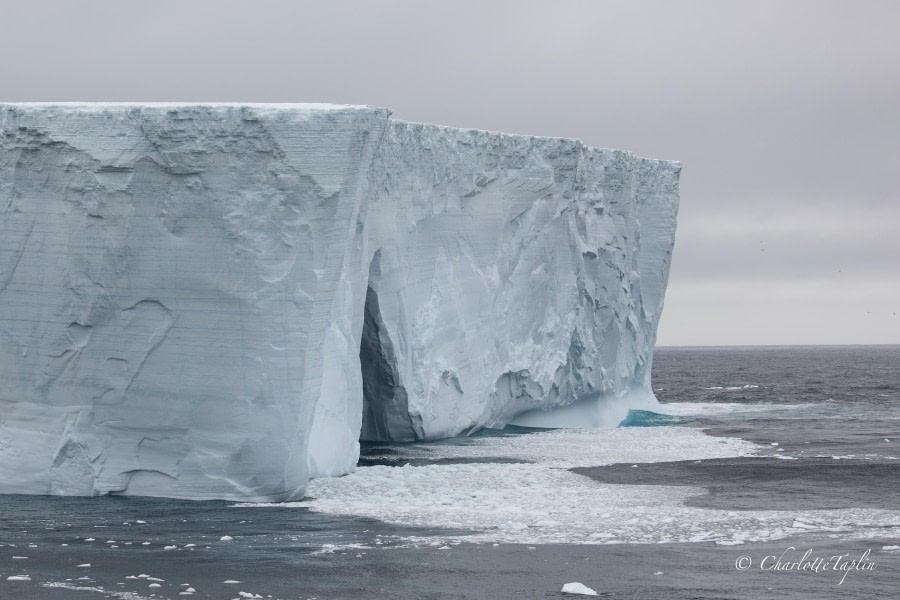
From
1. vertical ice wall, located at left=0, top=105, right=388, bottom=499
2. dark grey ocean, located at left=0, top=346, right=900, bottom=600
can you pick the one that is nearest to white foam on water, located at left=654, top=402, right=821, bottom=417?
dark grey ocean, located at left=0, top=346, right=900, bottom=600

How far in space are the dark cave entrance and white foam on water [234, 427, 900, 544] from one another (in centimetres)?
145

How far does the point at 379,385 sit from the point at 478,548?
8.17 meters

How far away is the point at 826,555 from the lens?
37.4 ft

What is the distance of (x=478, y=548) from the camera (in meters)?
11.8

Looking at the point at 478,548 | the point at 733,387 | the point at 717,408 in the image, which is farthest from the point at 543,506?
the point at 733,387

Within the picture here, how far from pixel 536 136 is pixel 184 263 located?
9234 millimetres

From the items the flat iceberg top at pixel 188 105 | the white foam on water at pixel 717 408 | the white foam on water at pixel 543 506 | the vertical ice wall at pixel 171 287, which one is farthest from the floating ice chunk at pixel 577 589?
the white foam on water at pixel 717 408

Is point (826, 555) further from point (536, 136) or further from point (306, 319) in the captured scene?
point (536, 136)

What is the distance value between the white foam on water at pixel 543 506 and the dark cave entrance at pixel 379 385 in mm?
1447

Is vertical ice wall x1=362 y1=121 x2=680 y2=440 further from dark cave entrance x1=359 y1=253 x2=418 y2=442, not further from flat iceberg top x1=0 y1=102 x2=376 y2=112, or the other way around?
flat iceberg top x1=0 y1=102 x2=376 y2=112

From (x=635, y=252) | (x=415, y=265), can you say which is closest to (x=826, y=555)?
(x=415, y=265)

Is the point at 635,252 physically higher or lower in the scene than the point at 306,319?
higher

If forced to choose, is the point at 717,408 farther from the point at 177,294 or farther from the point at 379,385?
the point at 177,294

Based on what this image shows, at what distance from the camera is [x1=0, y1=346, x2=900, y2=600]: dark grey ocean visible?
1026cm
